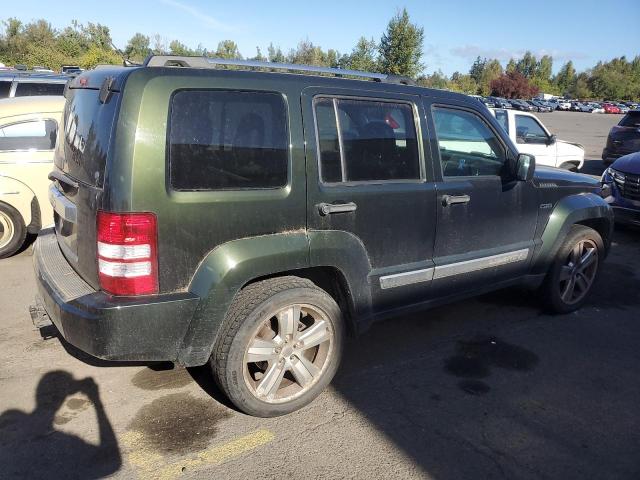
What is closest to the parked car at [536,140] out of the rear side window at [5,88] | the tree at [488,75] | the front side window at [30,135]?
the front side window at [30,135]

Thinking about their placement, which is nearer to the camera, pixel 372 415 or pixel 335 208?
pixel 335 208

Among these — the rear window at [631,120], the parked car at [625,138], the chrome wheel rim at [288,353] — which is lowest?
the chrome wheel rim at [288,353]

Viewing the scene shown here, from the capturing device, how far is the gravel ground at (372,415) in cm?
264

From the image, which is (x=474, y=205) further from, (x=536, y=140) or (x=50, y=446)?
(x=536, y=140)

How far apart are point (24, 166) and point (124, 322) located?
153 inches

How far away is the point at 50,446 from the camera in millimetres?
2701

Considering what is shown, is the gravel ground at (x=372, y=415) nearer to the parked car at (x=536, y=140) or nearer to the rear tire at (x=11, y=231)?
the rear tire at (x=11, y=231)

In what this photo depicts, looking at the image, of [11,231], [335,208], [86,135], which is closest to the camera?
[86,135]

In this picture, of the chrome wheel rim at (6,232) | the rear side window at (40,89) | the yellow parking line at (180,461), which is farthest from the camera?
the rear side window at (40,89)

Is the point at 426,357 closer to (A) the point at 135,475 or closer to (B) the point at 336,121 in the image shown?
(B) the point at 336,121

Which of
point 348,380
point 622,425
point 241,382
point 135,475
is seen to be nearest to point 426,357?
point 348,380

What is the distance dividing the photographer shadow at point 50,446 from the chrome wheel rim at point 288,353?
817 mm

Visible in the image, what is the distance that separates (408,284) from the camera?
3.46 metres

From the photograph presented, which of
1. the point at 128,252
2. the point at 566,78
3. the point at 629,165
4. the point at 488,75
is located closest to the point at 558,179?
the point at 128,252
